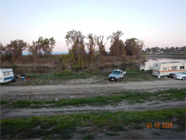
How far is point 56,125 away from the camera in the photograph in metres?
5.70

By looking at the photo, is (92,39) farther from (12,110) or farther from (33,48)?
(12,110)

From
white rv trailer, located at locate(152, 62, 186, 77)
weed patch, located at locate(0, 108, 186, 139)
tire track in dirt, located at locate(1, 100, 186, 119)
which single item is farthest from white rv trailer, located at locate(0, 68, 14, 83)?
white rv trailer, located at locate(152, 62, 186, 77)

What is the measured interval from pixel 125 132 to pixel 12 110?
26.4 ft

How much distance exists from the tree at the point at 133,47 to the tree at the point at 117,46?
5.87 meters

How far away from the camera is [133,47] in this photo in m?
73.8

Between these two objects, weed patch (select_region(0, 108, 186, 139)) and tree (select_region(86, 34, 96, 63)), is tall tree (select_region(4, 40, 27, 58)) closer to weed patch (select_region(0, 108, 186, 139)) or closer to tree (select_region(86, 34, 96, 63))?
tree (select_region(86, 34, 96, 63))

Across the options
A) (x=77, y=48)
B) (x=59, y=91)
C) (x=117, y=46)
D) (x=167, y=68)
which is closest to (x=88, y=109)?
(x=59, y=91)

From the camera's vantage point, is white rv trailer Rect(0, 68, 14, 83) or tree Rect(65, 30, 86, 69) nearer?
white rv trailer Rect(0, 68, 14, 83)

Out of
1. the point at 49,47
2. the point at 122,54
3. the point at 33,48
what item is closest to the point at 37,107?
the point at 122,54

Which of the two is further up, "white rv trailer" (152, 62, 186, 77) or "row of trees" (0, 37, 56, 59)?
"row of trees" (0, 37, 56, 59)

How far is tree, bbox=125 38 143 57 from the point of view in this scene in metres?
73.0

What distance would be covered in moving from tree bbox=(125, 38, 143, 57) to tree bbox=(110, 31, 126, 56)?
5866mm

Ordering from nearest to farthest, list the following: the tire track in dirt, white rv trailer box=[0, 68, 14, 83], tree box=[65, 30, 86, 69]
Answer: the tire track in dirt → white rv trailer box=[0, 68, 14, 83] → tree box=[65, 30, 86, 69]

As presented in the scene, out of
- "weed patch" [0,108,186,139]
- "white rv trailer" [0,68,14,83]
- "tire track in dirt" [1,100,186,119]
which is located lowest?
"tire track in dirt" [1,100,186,119]
